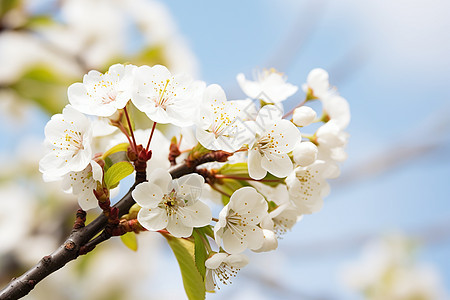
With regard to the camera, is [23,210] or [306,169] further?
[23,210]

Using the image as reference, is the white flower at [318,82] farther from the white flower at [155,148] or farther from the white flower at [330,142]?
the white flower at [155,148]

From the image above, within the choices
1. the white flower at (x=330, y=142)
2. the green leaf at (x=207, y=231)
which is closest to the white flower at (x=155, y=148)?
the green leaf at (x=207, y=231)

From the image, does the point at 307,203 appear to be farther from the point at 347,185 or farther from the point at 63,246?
the point at 347,185

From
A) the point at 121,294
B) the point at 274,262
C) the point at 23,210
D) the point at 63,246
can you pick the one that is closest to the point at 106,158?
the point at 63,246

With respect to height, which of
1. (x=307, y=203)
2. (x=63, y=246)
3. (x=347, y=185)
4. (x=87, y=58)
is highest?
(x=347, y=185)

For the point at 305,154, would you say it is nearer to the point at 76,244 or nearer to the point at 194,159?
the point at 194,159
